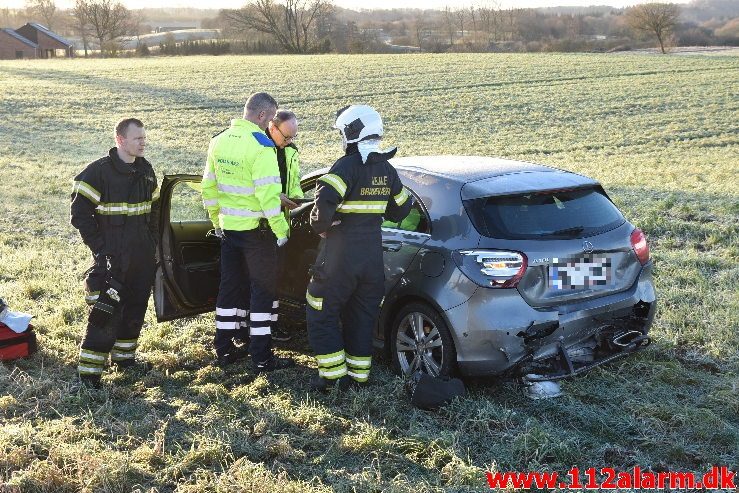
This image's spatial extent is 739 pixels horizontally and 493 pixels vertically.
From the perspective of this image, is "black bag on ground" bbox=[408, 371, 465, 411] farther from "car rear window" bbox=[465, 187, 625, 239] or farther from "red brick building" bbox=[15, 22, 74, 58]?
"red brick building" bbox=[15, 22, 74, 58]

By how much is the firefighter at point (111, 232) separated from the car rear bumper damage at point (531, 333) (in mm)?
2221

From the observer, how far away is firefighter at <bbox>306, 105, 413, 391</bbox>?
461cm

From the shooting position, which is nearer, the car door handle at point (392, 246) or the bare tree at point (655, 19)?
the car door handle at point (392, 246)

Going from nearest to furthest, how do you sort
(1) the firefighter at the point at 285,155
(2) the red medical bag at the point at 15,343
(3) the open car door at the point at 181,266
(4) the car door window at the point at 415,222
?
1. (4) the car door window at the point at 415,222
2. (2) the red medical bag at the point at 15,343
3. (3) the open car door at the point at 181,266
4. (1) the firefighter at the point at 285,155

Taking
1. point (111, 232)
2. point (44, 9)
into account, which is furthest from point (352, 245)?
point (44, 9)

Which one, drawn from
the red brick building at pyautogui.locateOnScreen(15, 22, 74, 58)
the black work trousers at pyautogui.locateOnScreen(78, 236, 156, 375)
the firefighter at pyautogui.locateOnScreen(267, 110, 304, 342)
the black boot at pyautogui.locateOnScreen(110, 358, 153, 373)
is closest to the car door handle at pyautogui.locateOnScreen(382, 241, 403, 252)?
the firefighter at pyautogui.locateOnScreen(267, 110, 304, 342)

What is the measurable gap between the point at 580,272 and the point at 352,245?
54.1 inches

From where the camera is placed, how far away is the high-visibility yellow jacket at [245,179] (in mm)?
5000

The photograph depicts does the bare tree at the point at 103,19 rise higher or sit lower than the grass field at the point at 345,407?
higher

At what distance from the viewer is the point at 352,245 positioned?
4656 millimetres

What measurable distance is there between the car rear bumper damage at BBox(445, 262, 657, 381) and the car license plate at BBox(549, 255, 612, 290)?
0.12 meters

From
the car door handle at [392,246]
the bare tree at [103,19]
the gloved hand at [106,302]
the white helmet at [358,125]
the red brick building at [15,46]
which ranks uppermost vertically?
the bare tree at [103,19]

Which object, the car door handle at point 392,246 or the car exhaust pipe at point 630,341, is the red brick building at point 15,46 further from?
the car exhaust pipe at point 630,341

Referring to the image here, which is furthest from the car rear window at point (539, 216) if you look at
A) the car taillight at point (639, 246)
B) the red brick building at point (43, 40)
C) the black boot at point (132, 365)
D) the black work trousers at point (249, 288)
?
the red brick building at point (43, 40)
